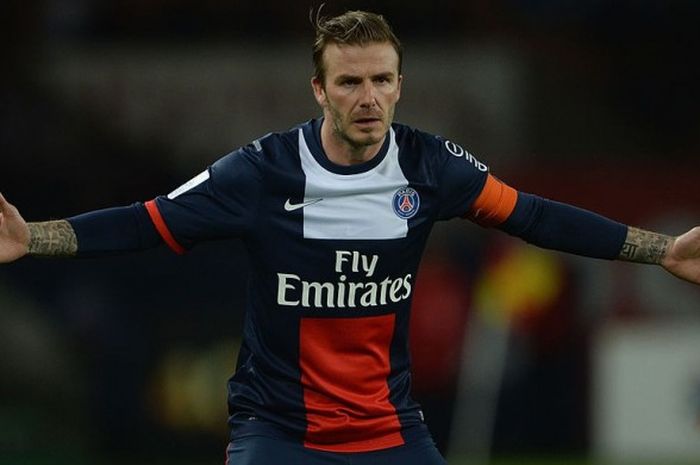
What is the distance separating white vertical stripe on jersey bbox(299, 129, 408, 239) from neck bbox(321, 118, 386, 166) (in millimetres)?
55

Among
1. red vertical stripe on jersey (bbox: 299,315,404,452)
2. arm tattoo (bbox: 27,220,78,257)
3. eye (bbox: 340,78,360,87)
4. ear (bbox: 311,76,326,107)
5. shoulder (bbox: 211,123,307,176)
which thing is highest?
eye (bbox: 340,78,360,87)

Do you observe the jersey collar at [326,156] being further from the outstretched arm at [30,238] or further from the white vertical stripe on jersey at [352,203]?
the outstretched arm at [30,238]

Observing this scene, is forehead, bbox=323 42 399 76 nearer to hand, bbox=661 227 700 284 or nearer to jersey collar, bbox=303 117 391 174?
jersey collar, bbox=303 117 391 174

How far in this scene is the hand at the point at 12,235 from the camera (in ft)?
20.3

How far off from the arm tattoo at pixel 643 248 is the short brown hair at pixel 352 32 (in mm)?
1200

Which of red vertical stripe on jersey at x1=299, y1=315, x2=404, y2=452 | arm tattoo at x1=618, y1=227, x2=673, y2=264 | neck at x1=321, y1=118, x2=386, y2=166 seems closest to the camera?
red vertical stripe on jersey at x1=299, y1=315, x2=404, y2=452

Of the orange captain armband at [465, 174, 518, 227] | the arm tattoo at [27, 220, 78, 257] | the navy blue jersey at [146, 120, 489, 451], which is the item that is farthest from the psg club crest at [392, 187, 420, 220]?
the arm tattoo at [27, 220, 78, 257]

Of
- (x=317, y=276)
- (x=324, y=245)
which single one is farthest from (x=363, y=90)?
(x=317, y=276)

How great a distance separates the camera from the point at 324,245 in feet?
20.8

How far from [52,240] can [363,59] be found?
135cm

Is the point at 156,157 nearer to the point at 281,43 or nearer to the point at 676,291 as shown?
the point at 281,43

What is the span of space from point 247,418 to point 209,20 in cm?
1248

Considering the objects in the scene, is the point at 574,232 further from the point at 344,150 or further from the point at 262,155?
the point at 262,155

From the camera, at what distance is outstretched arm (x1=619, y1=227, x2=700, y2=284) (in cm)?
664
